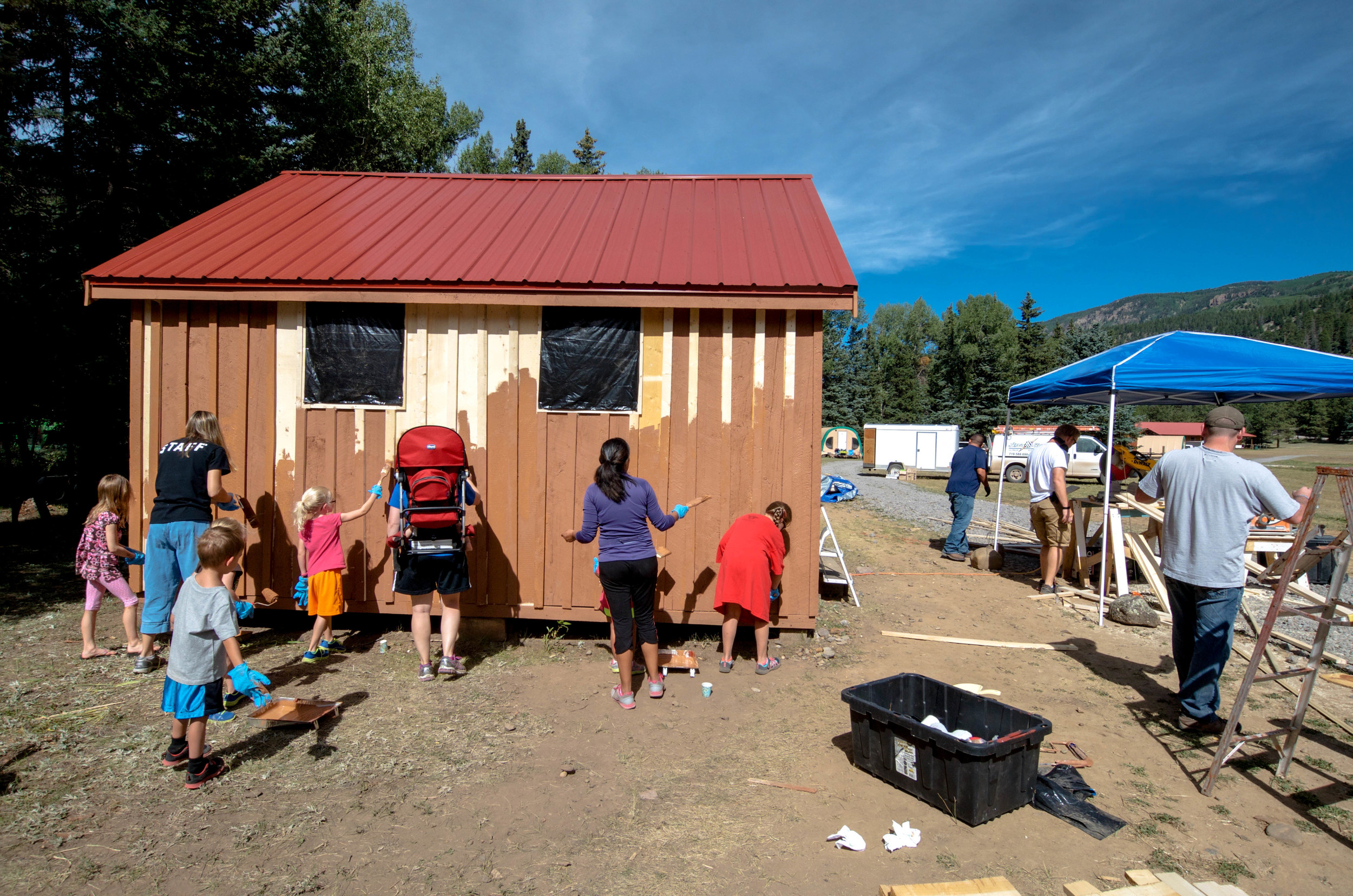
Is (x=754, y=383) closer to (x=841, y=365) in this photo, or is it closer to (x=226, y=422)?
(x=226, y=422)

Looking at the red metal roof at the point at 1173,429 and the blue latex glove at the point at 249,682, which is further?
the red metal roof at the point at 1173,429

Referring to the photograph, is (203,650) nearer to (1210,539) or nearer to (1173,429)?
Answer: (1210,539)

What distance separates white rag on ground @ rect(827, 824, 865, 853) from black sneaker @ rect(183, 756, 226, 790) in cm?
325

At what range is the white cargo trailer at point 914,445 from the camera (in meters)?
30.0

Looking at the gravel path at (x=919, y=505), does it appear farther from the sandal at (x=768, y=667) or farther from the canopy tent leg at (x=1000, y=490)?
the sandal at (x=768, y=667)

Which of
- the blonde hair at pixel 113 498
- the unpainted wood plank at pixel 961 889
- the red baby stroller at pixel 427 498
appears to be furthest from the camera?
the blonde hair at pixel 113 498

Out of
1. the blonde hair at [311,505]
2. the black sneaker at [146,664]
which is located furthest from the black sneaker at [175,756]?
the blonde hair at [311,505]

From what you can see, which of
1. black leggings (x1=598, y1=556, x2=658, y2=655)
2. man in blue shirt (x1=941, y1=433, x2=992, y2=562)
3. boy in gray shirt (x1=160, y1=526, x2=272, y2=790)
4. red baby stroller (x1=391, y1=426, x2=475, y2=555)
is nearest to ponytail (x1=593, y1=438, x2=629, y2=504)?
black leggings (x1=598, y1=556, x2=658, y2=655)

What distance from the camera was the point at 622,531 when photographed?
457cm

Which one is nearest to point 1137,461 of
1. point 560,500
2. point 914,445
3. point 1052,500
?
point 914,445

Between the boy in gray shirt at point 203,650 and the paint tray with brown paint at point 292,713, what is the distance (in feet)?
0.93

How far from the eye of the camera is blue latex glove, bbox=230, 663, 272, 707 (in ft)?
11.1

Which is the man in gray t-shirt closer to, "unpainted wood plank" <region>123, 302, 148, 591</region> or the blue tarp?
the blue tarp

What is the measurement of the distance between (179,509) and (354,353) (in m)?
1.82
